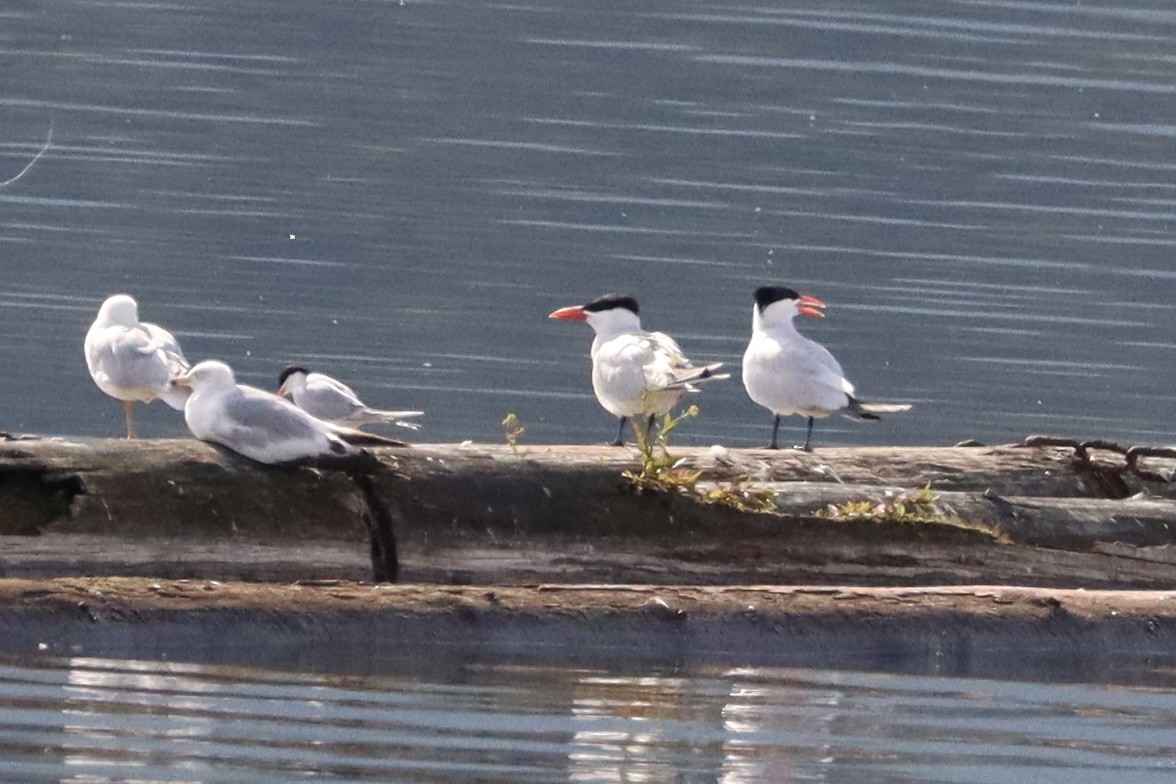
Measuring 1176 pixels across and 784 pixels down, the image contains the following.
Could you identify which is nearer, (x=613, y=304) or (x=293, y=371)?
(x=293, y=371)

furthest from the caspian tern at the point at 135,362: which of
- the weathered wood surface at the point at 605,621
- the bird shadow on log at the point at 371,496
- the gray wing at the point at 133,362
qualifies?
the weathered wood surface at the point at 605,621

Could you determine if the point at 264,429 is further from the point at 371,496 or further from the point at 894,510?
the point at 894,510

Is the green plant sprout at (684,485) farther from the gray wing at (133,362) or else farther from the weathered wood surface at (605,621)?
the gray wing at (133,362)

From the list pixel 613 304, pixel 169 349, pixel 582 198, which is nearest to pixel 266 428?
pixel 169 349

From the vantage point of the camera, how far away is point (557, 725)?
689 cm

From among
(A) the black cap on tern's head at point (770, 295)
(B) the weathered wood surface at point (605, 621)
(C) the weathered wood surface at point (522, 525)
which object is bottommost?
(B) the weathered wood surface at point (605, 621)

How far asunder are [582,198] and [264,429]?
20.8 m

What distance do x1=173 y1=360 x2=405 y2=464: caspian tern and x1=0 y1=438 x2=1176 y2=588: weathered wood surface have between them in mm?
95

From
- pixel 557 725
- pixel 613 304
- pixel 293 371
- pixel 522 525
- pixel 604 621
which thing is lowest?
pixel 557 725

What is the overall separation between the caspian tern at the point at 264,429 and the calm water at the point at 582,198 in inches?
282

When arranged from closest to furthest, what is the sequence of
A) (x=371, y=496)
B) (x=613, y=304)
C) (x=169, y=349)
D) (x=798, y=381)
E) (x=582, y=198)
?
(x=371, y=496) < (x=798, y=381) < (x=169, y=349) < (x=613, y=304) < (x=582, y=198)

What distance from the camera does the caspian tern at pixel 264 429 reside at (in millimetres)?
7922

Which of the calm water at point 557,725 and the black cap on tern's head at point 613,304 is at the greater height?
the black cap on tern's head at point 613,304

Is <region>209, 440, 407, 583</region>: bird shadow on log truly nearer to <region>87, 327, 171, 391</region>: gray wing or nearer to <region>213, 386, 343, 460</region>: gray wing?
<region>213, 386, 343, 460</region>: gray wing
